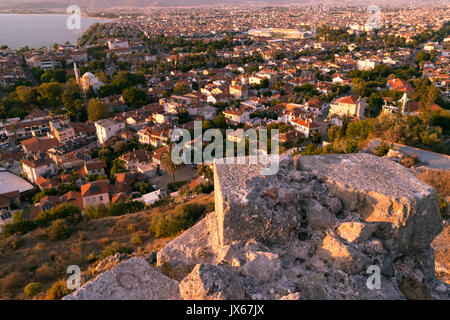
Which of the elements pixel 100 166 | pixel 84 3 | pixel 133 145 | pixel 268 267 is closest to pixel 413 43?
pixel 133 145

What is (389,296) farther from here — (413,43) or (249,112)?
(413,43)

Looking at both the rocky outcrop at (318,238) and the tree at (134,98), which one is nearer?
the rocky outcrop at (318,238)

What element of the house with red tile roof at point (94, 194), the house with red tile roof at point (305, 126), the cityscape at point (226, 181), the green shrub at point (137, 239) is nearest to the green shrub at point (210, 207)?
the cityscape at point (226, 181)

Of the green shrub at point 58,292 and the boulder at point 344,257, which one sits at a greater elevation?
the boulder at point 344,257

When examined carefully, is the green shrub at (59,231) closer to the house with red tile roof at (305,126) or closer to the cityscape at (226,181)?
the cityscape at (226,181)

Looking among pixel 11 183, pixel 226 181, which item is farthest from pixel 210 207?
pixel 11 183

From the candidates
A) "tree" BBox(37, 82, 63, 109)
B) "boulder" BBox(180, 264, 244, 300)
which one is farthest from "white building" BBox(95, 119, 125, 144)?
"boulder" BBox(180, 264, 244, 300)
